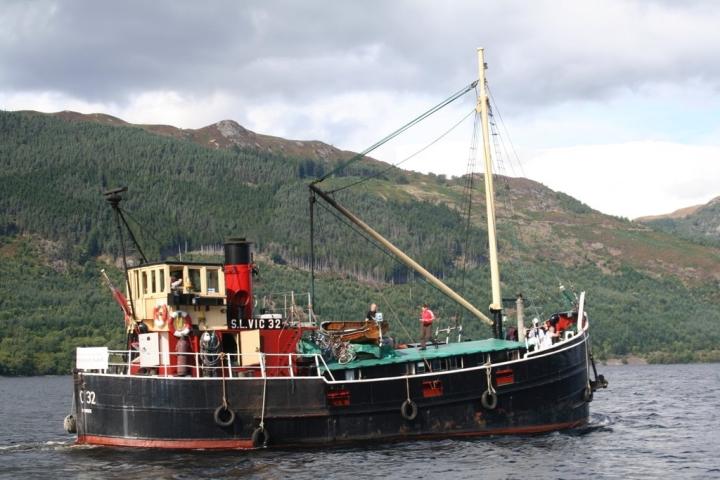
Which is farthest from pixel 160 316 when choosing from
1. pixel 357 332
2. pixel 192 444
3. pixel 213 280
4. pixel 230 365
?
pixel 357 332

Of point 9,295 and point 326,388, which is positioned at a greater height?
point 9,295

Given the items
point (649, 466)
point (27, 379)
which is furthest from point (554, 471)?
point (27, 379)

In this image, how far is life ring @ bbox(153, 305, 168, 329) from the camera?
36719mm

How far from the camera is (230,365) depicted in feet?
119

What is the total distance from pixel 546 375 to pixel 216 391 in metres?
12.4

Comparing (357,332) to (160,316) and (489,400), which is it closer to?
(489,400)

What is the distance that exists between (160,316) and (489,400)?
12.4 metres

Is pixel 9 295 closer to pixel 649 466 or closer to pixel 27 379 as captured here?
pixel 27 379

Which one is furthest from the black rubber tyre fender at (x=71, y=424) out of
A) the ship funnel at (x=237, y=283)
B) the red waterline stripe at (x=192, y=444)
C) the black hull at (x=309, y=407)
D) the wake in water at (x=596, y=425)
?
the wake in water at (x=596, y=425)

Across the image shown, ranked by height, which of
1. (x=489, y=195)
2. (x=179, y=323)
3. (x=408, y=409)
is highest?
(x=489, y=195)

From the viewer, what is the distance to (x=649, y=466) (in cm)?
3375

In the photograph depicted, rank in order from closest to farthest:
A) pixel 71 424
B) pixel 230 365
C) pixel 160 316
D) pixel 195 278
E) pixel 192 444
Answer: pixel 192 444 < pixel 230 365 < pixel 160 316 < pixel 195 278 < pixel 71 424

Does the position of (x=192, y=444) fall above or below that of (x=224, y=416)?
below

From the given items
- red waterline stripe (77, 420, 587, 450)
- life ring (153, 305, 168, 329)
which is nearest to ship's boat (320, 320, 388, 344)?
red waterline stripe (77, 420, 587, 450)
